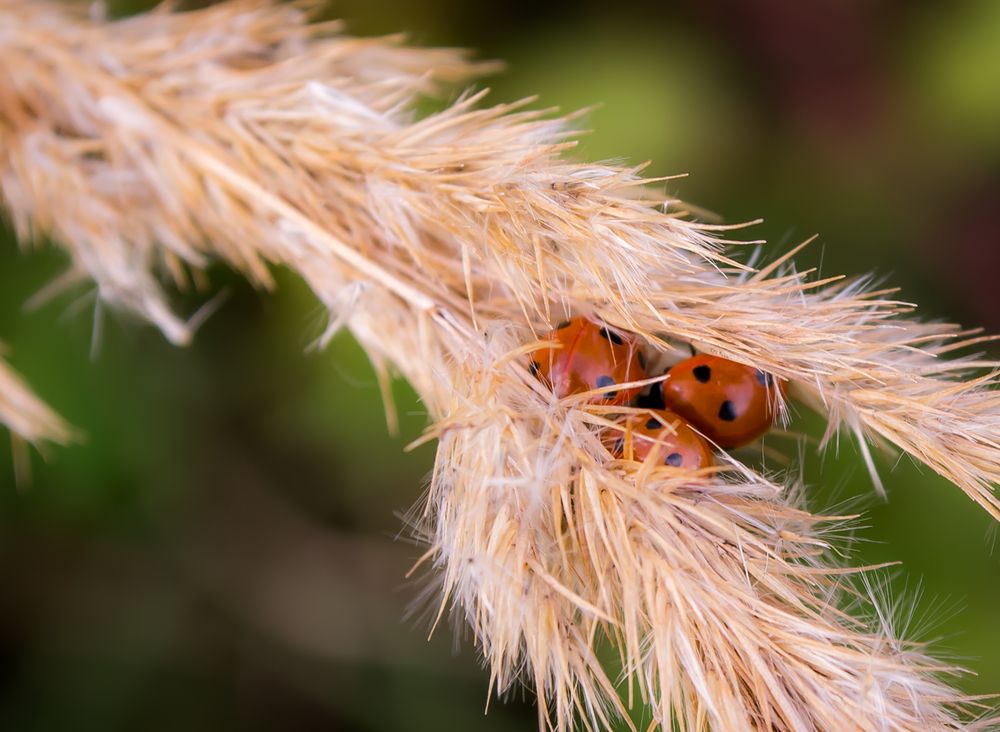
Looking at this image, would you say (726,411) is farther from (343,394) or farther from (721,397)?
(343,394)

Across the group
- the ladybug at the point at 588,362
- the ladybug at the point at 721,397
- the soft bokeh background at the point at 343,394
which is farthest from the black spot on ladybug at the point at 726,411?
the soft bokeh background at the point at 343,394

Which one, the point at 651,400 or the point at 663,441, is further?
the point at 651,400

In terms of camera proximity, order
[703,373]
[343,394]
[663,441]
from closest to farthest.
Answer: [663,441]
[703,373]
[343,394]

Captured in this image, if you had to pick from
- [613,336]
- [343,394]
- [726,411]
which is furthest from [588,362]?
[343,394]

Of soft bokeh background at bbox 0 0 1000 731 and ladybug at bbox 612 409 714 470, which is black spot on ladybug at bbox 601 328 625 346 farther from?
soft bokeh background at bbox 0 0 1000 731

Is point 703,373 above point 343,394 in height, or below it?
above

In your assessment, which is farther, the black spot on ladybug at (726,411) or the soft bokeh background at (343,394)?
the soft bokeh background at (343,394)

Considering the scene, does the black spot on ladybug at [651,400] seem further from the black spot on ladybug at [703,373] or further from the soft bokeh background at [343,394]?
the soft bokeh background at [343,394]

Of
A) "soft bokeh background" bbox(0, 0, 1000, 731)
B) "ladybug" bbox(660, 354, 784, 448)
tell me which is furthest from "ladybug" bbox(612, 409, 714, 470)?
"soft bokeh background" bbox(0, 0, 1000, 731)
